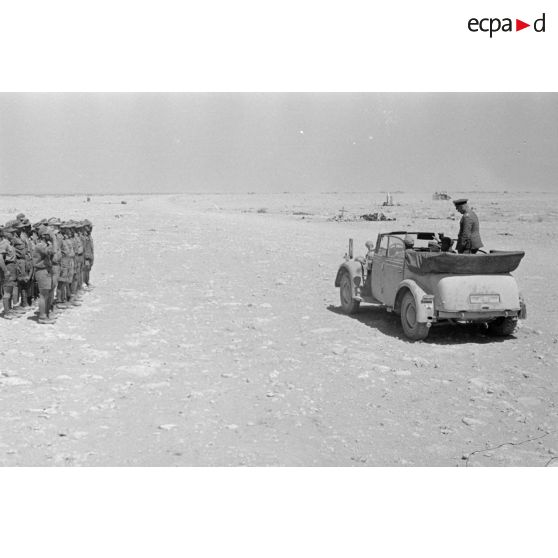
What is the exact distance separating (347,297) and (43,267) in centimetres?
537

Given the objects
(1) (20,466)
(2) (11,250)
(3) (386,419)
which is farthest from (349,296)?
(1) (20,466)

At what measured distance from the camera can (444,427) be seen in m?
5.93

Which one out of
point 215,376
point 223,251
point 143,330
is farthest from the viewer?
point 223,251

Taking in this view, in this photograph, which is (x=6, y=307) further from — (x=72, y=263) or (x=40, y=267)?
(x=72, y=263)

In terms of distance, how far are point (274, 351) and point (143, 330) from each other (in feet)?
7.87

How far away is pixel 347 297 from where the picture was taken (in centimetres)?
1123

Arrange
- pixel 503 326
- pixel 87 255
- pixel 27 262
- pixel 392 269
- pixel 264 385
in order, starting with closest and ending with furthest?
pixel 264 385 → pixel 503 326 → pixel 392 269 → pixel 27 262 → pixel 87 255

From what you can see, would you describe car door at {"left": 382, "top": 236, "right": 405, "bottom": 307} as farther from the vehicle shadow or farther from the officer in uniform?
the officer in uniform

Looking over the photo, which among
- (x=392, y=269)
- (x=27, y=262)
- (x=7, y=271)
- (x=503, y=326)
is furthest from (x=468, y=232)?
(x=7, y=271)

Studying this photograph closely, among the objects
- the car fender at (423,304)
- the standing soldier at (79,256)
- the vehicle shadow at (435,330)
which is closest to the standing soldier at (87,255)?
the standing soldier at (79,256)

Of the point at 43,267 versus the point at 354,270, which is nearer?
the point at 43,267

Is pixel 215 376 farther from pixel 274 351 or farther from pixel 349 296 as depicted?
pixel 349 296

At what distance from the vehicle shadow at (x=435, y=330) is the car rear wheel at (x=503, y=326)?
0.09m

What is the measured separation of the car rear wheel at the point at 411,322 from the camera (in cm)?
882
